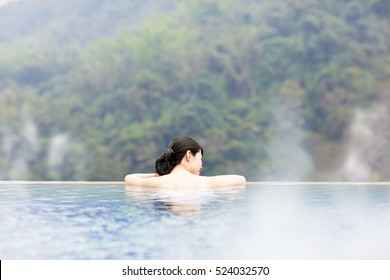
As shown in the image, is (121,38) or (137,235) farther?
(121,38)

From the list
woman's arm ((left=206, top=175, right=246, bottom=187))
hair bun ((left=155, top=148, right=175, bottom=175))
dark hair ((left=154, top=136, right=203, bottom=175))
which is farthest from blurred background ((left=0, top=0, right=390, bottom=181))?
dark hair ((left=154, top=136, right=203, bottom=175))

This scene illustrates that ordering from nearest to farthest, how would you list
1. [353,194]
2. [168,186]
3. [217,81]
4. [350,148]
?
[168,186]
[353,194]
[350,148]
[217,81]

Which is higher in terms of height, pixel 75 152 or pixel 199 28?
pixel 199 28

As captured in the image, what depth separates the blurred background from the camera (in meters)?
10.9

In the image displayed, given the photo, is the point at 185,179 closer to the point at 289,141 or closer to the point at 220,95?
the point at 289,141

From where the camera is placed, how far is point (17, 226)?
2.46m

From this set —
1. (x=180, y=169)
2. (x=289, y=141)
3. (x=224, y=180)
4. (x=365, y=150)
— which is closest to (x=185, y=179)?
(x=180, y=169)

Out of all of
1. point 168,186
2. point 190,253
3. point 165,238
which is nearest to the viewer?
point 190,253

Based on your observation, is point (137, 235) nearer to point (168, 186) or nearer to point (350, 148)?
point (168, 186)

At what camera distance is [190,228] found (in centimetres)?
231

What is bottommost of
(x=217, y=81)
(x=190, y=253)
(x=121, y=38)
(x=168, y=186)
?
(x=190, y=253)

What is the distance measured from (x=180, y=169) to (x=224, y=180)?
1.38 feet

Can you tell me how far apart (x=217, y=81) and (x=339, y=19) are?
2671mm

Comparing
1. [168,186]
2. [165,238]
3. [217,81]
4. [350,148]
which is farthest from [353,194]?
[217,81]
